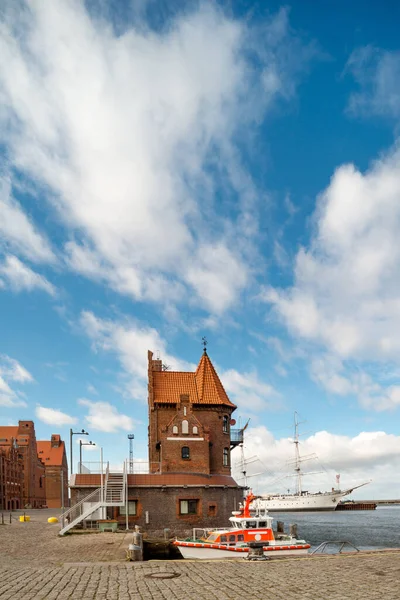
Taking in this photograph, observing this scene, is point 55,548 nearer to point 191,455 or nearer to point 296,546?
point 296,546

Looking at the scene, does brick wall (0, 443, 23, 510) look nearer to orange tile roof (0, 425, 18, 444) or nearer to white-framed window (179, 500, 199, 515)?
orange tile roof (0, 425, 18, 444)

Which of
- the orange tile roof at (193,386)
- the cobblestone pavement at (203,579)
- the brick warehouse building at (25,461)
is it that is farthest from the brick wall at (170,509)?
the brick warehouse building at (25,461)

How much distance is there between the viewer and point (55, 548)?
27.5 meters

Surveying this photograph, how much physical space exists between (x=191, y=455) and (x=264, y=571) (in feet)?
98.4

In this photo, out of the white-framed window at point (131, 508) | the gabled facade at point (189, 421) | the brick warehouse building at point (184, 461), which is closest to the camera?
the white-framed window at point (131, 508)

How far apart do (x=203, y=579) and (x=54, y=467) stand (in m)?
141

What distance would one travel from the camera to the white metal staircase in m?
40.0

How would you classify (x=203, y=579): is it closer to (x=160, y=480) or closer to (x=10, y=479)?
(x=160, y=480)

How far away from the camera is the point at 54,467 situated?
147 metres

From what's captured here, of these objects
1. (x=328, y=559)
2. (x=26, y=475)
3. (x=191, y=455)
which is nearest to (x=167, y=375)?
(x=191, y=455)

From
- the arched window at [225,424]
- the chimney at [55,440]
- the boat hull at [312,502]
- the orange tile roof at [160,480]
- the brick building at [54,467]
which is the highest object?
the arched window at [225,424]

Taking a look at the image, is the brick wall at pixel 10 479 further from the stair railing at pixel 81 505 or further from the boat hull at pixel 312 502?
the boat hull at pixel 312 502

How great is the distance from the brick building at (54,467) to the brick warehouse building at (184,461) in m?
96.5

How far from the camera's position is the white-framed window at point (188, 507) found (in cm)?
4353
